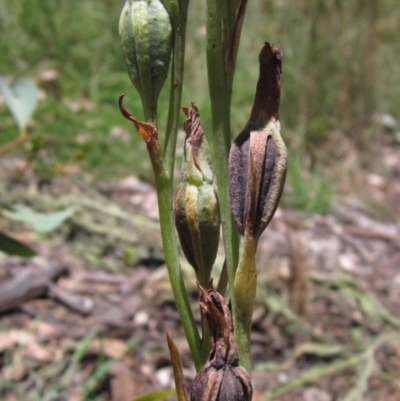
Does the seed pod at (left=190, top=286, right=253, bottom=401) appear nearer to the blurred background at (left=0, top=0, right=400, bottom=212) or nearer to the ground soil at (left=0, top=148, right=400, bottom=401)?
the ground soil at (left=0, top=148, right=400, bottom=401)

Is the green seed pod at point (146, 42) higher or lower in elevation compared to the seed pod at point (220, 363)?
higher

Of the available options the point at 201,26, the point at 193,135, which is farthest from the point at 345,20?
the point at 193,135

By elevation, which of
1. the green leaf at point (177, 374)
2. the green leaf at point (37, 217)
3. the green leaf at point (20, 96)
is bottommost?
the green leaf at point (177, 374)

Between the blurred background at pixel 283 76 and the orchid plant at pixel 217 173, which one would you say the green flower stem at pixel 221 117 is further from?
the blurred background at pixel 283 76

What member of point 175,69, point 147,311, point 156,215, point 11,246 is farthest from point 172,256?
point 156,215

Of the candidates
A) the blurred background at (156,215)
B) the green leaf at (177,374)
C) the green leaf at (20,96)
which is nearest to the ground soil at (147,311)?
the blurred background at (156,215)

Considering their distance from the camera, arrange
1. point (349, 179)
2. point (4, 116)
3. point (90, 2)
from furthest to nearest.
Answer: point (90, 2) → point (349, 179) → point (4, 116)

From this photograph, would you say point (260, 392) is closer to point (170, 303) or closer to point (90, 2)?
point (170, 303)

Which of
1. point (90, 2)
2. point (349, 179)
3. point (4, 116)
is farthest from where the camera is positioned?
point (90, 2)
